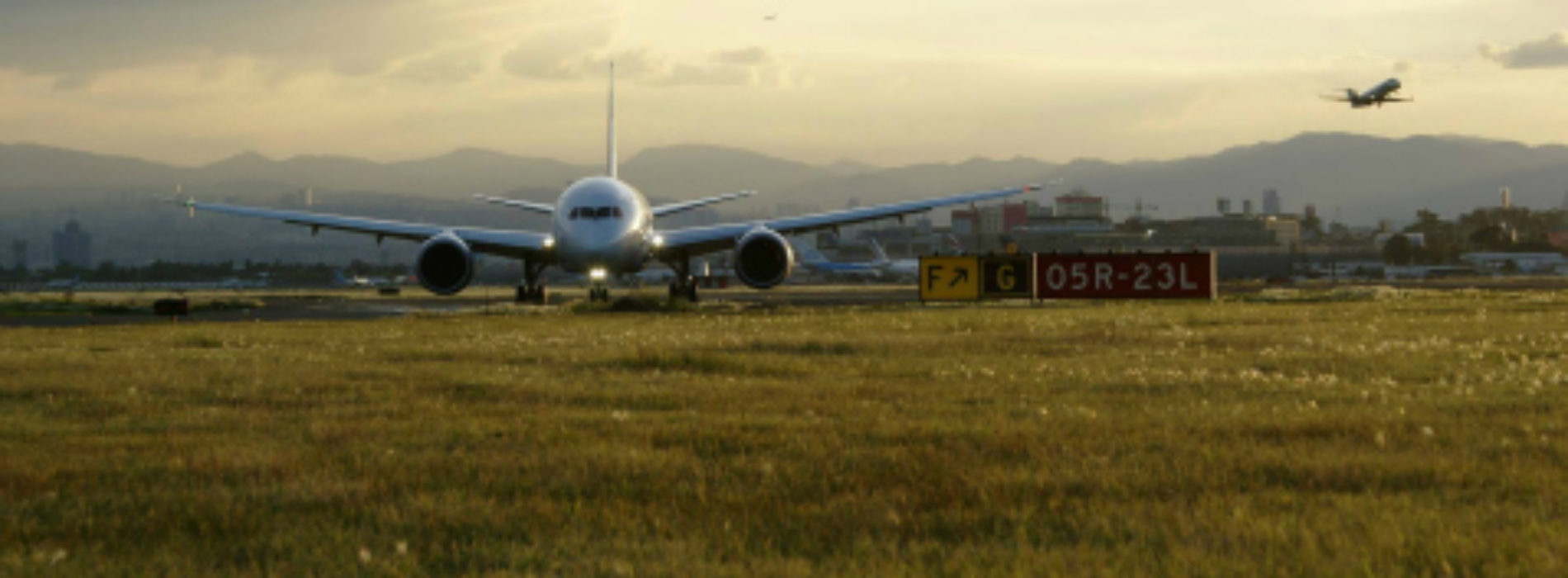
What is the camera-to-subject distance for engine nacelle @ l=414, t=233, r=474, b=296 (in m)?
45.4

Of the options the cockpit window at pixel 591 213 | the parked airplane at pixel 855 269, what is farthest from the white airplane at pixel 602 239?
the parked airplane at pixel 855 269

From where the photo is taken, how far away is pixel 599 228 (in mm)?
44531

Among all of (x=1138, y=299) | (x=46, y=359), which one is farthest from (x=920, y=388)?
(x=1138, y=299)

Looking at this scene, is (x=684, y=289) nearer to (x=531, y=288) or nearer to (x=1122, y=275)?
(x=531, y=288)

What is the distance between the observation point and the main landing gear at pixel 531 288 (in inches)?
2004

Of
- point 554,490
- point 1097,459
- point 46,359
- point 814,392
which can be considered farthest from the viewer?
point 46,359

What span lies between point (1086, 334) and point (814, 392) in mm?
11344

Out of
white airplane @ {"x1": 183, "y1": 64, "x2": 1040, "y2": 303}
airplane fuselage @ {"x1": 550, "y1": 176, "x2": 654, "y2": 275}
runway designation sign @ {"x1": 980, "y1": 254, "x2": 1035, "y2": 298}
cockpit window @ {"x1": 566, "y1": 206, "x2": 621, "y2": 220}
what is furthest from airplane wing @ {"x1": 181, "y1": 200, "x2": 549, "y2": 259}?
runway designation sign @ {"x1": 980, "y1": 254, "x2": 1035, "y2": 298}

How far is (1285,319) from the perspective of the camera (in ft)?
102

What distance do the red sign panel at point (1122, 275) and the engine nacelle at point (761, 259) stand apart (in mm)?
8415

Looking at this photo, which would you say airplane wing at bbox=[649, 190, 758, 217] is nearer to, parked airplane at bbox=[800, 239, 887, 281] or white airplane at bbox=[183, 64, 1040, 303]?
white airplane at bbox=[183, 64, 1040, 303]

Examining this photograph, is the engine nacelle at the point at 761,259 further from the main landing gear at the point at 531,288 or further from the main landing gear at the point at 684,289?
the main landing gear at the point at 531,288

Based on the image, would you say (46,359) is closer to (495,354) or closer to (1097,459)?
(495,354)

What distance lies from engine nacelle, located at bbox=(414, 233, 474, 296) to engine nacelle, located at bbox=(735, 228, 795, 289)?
8.92 meters
